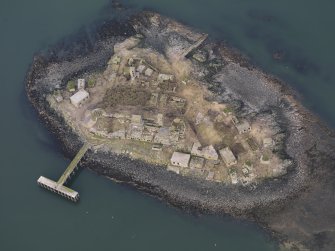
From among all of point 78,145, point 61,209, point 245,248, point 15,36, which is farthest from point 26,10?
point 245,248

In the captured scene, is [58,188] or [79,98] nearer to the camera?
[58,188]

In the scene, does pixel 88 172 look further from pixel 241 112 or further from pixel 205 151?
pixel 241 112

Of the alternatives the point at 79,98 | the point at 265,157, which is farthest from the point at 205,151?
the point at 79,98

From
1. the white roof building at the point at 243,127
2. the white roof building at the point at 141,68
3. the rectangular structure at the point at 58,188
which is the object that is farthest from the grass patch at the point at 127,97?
the white roof building at the point at 243,127

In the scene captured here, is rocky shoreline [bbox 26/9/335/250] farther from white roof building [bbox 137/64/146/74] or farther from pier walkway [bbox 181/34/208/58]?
white roof building [bbox 137/64/146/74]

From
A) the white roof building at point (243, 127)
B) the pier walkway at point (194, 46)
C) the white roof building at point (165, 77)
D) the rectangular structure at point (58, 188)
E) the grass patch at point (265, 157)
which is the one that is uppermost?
the pier walkway at point (194, 46)

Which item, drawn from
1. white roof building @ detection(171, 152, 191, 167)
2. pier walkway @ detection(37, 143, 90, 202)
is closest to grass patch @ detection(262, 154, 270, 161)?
white roof building @ detection(171, 152, 191, 167)

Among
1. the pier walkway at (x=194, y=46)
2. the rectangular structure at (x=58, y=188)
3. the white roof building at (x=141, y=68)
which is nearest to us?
the rectangular structure at (x=58, y=188)

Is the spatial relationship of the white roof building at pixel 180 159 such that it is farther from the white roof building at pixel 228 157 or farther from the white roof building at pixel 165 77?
the white roof building at pixel 165 77
